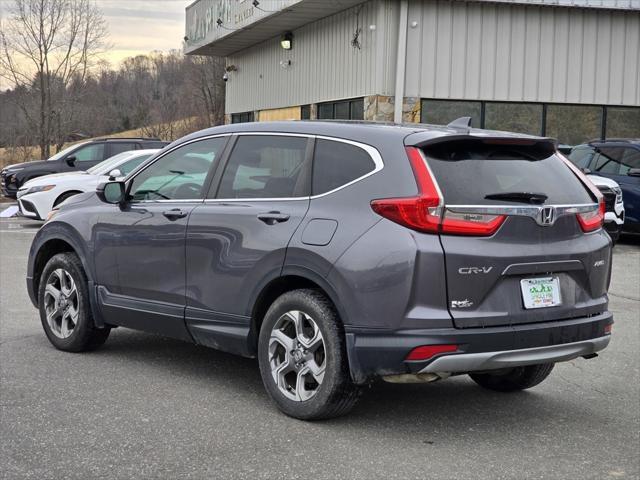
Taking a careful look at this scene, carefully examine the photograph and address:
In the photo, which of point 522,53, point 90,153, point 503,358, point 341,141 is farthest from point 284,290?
point 522,53

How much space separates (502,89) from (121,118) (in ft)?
161

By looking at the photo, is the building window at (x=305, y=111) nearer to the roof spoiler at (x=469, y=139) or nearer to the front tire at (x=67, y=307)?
the front tire at (x=67, y=307)

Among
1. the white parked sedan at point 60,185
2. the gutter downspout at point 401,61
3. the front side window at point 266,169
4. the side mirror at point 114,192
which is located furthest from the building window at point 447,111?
the front side window at point 266,169

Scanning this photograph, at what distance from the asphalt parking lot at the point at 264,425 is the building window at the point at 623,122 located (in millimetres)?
15589

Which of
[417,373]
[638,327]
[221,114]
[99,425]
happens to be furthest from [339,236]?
[221,114]

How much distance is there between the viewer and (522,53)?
2042 centimetres

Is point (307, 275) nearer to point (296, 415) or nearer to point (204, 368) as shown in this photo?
point (296, 415)

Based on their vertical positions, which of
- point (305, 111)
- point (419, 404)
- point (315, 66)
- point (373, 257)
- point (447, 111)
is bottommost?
point (419, 404)

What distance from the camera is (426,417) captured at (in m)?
5.38

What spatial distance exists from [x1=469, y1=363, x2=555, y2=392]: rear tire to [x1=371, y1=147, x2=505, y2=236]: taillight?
1.42 metres

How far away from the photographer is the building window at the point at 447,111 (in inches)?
795

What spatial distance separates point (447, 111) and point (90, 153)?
322 inches

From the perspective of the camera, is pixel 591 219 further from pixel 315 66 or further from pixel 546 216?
pixel 315 66

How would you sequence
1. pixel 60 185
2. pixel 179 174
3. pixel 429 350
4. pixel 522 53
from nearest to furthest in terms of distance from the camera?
pixel 429 350, pixel 179 174, pixel 60 185, pixel 522 53
